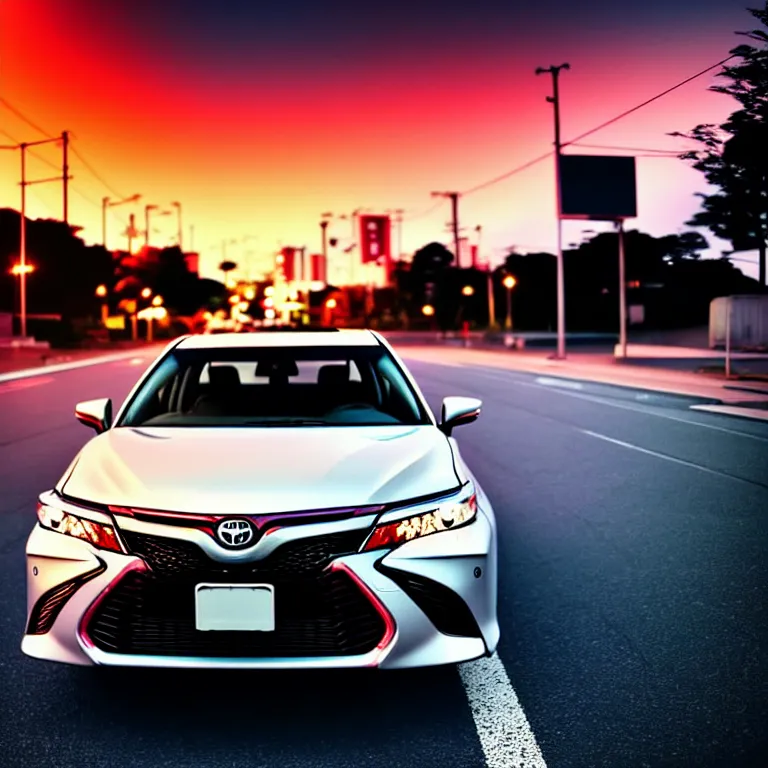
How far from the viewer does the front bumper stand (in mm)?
3627

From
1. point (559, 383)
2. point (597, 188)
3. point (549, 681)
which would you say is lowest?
point (549, 681)

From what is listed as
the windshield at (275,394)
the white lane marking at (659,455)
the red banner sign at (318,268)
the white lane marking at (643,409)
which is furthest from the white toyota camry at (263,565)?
the red banner sign at (318,268)

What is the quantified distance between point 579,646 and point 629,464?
6.67 metres

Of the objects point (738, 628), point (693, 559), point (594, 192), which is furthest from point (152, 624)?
point (594, 192)

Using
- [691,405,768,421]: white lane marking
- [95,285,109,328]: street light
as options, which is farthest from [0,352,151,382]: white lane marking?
[95,285,109,328]: street light

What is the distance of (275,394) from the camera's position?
6012 mm

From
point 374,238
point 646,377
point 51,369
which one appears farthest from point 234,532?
point 374,238

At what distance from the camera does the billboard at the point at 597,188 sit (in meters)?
41.5

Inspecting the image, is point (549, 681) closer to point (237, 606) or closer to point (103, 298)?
point (237, 606)

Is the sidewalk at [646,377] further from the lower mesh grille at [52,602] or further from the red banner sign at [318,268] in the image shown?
the red banner sign at [318,268]

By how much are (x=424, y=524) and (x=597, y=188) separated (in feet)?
133

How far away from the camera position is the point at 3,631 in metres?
5.05

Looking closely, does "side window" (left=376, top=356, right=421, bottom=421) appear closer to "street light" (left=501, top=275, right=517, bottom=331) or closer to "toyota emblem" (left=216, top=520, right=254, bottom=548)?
"toyota emblem" (left=216, top=520, right=254, bottom=548)

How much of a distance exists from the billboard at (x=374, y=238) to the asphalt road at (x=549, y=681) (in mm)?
67041
